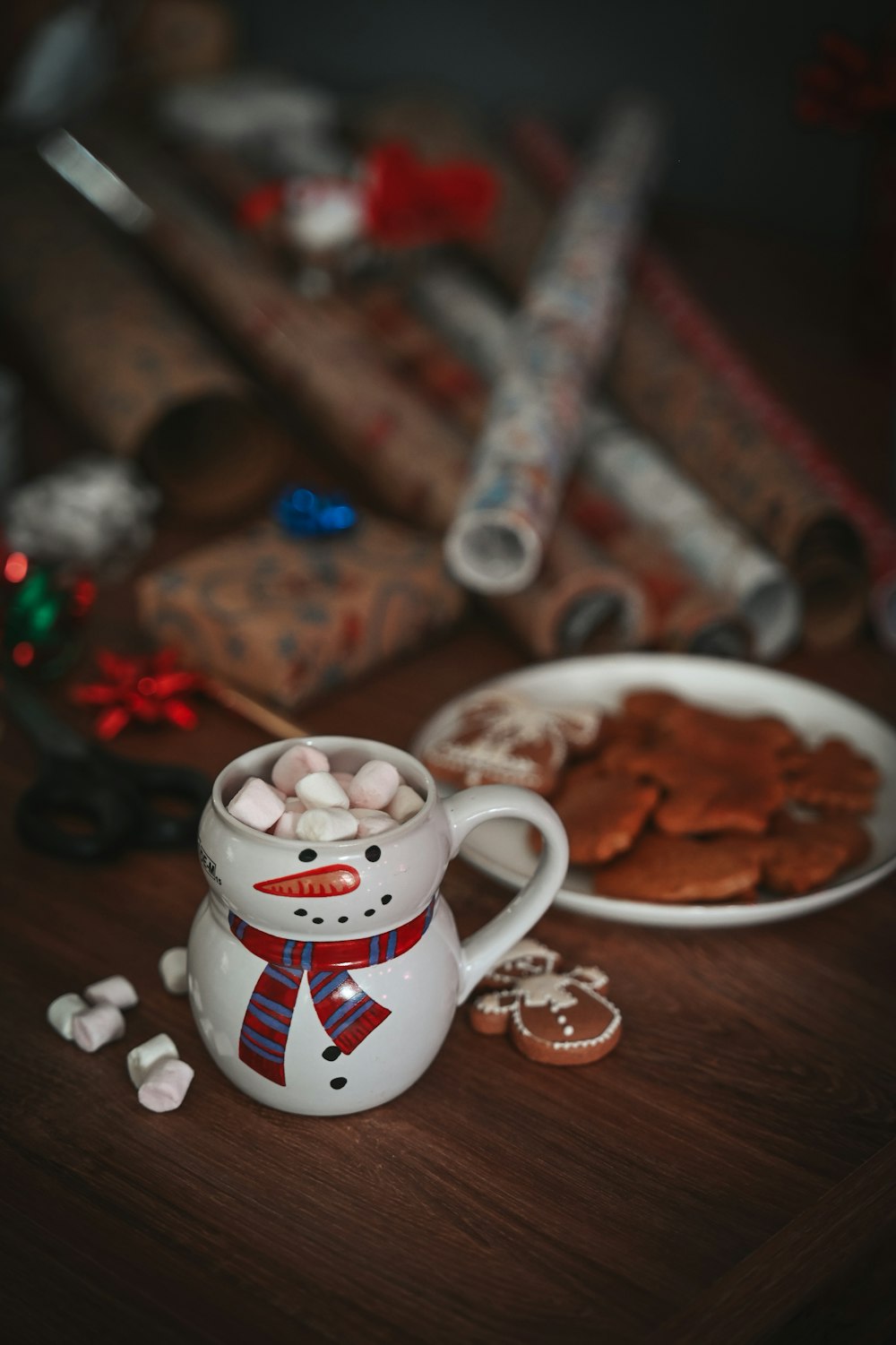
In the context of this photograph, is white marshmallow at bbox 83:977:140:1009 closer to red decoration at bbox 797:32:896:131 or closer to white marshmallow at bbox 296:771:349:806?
white marshmallow at bbox 296:771:349:806

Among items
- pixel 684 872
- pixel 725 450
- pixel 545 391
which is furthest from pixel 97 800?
pixel 725 450

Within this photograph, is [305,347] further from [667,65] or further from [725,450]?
[667,65]

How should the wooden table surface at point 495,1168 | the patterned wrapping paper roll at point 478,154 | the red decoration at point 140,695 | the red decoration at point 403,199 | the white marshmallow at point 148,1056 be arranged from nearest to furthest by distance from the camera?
the wooden table surface at point 495,1168 → the white marshmallow at point 148,1056 → the red decoration at point 140,695 → the red decoration at point 403,199 → the patterned wrapping paper roll at point 478,154

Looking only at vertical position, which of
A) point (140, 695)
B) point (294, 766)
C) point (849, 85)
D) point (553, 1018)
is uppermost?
point (849, 85)

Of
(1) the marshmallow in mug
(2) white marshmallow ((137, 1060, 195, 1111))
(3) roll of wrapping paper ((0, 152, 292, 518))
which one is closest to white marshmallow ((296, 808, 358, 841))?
(1) the marshmallow in mug

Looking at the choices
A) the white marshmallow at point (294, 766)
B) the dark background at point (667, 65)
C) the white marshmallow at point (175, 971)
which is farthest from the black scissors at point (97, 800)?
the dark background at point (667, 65)

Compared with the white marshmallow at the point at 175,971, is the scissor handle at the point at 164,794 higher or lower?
lower

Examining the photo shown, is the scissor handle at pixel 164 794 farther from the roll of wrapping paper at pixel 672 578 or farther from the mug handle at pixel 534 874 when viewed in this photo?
the roll of wrapping paper at pixel 672 578

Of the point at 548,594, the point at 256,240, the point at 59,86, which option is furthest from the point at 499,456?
the point at 59,86
